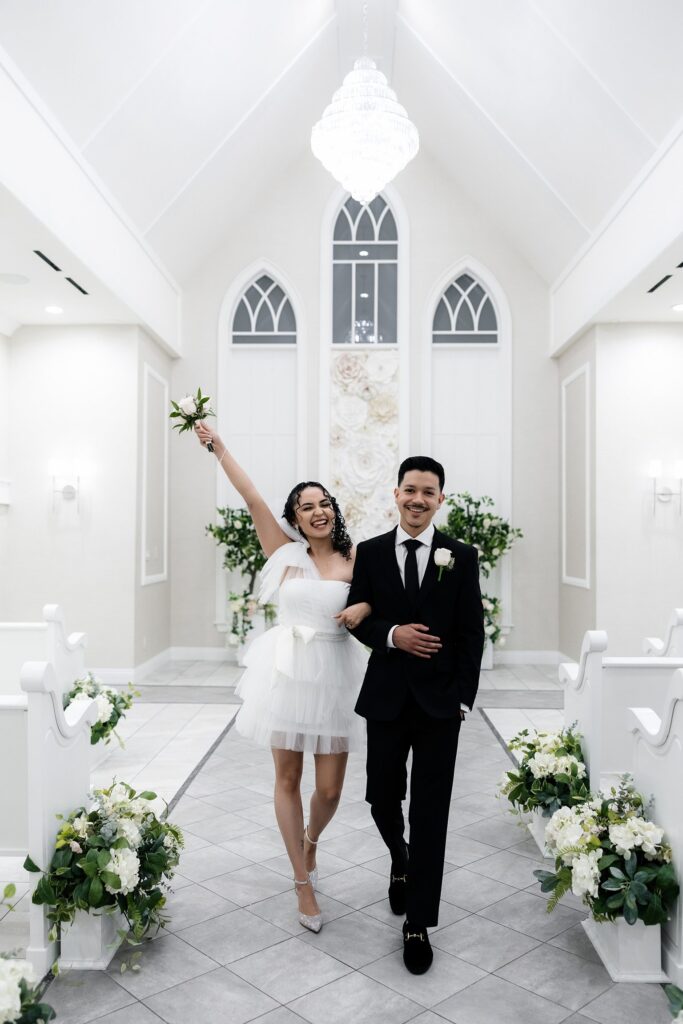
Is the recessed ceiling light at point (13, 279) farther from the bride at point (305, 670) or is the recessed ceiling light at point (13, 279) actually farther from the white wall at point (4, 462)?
the bride at point (305, 670)

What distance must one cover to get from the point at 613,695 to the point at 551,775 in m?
0.51

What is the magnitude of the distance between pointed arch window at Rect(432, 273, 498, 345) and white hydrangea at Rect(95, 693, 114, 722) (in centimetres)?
577

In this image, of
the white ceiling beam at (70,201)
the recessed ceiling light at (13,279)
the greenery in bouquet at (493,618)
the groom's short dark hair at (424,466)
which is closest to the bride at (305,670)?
the groom's short dark hair at (424,466)

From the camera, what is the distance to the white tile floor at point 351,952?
8.16 ft

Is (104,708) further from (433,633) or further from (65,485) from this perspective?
(65,485)

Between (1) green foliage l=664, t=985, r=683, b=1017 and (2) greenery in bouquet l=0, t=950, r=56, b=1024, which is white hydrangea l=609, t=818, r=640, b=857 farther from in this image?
(2) greenery in bouquet l=0, t=950, r=56, b=1024

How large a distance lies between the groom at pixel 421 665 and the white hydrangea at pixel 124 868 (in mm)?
890

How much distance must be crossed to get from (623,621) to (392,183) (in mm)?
5394

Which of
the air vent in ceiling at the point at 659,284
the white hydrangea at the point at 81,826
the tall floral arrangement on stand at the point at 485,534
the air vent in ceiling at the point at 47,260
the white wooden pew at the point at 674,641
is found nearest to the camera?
the white hydrangea at the point at 81,826

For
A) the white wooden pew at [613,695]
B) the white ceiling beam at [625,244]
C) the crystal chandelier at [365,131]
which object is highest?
the crystal chandelier at [365,131]

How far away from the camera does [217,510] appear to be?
8883 mm

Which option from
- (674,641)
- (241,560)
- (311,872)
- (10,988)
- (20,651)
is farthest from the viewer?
(241,560)

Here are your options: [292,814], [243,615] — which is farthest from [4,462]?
[292,814]

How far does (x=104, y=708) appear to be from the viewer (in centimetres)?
484
